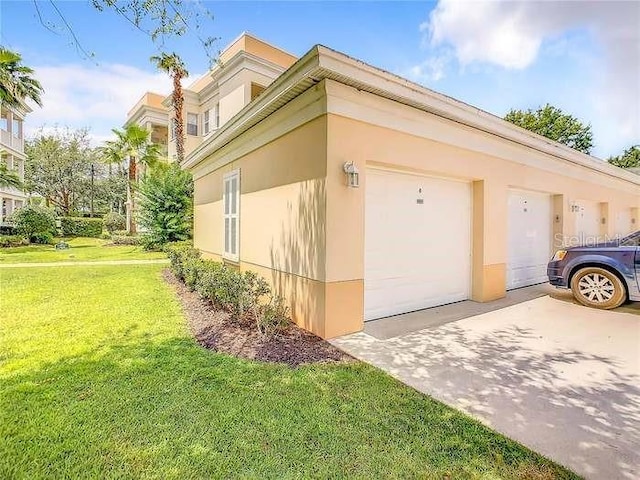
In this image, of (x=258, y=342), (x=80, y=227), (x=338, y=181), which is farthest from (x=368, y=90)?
(x=80, y=227)

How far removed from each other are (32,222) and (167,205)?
1050 cm

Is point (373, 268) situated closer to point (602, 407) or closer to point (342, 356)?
point (342, 356)

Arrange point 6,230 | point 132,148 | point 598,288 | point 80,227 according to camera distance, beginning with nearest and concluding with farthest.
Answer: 1. point 598,288
2. point 132,148
3. point 6,230
4. point 80,227

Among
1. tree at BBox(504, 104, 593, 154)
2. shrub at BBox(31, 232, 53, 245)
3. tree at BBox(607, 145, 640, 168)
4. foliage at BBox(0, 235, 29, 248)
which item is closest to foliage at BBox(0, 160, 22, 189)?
foliage at BBox(0, 235, 29, 248)

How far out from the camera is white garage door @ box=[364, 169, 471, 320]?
19.4 ft

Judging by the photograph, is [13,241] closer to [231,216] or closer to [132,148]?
[132,148]

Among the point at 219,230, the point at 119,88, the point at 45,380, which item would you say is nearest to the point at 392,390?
the point at 45,380

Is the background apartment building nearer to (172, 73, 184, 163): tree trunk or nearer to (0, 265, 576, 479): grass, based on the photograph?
(172, 73, 184, 163): tree trunk

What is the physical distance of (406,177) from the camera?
6.32 metres

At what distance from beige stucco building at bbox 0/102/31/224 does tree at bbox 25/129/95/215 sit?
10.7 ft

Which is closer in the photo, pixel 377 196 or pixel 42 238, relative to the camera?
pixel 377 196

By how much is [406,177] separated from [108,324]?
19.8 feet

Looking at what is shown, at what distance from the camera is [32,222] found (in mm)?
19984

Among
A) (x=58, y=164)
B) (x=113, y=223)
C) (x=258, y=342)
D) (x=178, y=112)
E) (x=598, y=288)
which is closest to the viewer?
(x=258, y=342)
